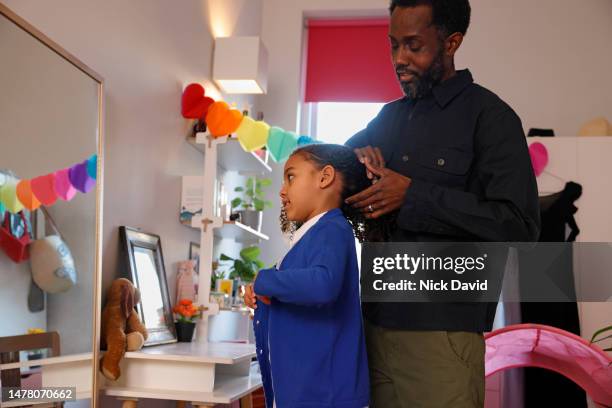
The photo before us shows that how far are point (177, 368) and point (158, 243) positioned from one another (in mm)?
705

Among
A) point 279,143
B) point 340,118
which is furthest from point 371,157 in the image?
point 340,118

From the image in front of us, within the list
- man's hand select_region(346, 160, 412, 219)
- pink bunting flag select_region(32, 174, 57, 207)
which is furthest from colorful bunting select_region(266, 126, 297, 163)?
man's hand select_region(346, 160, 412, 219)

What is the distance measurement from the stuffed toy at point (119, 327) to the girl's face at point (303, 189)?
3.53 feet

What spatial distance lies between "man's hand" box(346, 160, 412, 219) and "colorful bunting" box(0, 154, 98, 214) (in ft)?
2.98

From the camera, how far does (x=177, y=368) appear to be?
223 cm

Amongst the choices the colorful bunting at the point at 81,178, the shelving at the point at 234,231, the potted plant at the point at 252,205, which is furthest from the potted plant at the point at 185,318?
the colorful bunting at the point at 81,178

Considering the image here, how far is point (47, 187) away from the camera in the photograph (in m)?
1.78

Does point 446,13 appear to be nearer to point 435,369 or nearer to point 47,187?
point 435,369

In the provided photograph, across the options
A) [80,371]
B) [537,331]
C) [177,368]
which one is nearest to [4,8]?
[80,371]

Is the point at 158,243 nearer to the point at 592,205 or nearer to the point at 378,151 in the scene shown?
the point at 378,151

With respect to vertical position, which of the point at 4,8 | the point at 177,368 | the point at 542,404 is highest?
the point at 4,8

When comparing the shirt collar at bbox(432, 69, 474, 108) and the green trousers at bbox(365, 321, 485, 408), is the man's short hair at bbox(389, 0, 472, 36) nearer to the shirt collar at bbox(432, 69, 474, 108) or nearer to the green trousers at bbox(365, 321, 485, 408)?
the shirt collar at bbox(432, 69, 474, 108)

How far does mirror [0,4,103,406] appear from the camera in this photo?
1.62 metres

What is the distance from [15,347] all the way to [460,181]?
1.13m
